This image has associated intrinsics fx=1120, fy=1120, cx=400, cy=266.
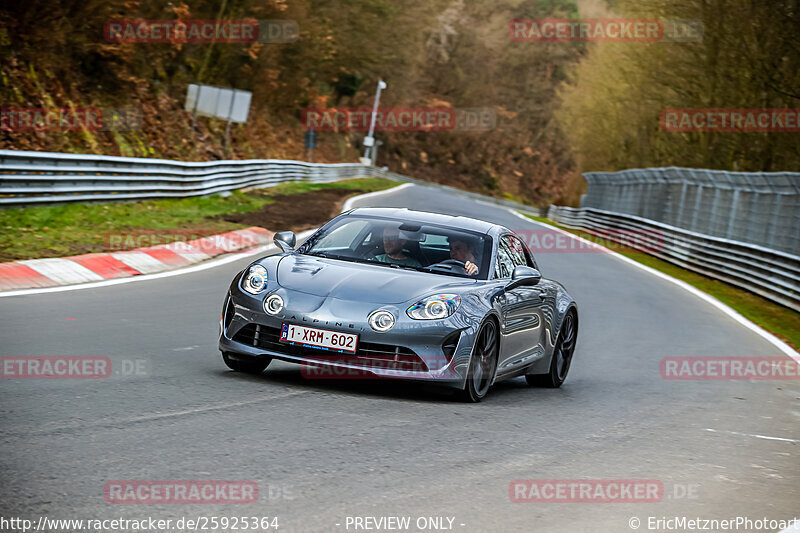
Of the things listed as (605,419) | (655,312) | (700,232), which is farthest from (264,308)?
(700,232)

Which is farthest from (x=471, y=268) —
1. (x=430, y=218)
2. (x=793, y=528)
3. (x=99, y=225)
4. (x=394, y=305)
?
(x=99, y=225)

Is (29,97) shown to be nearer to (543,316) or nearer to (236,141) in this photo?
(543,316)

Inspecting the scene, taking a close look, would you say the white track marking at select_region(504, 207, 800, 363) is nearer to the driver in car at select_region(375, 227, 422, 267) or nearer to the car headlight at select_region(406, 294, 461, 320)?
the driver in car at select_region(375, 227, 422, 267)

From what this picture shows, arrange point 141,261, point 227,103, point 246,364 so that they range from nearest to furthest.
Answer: point 246,364
point 141,261
point 227,103

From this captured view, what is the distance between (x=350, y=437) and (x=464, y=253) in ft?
9.42

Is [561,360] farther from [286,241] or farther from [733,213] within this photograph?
[733,213]

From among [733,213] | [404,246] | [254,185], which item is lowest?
[254,185]

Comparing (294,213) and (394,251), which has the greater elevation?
(394,251)

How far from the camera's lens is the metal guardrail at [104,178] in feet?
54.9

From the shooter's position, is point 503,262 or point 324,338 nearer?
point 324,338

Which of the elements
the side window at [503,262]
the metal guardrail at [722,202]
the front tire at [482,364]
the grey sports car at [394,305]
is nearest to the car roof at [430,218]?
the grey sports car at [394,305]

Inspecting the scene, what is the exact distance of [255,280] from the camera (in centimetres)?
785

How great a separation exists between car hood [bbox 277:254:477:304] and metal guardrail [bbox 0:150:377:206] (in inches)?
369


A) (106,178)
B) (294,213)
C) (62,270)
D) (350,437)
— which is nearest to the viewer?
(350,437)
